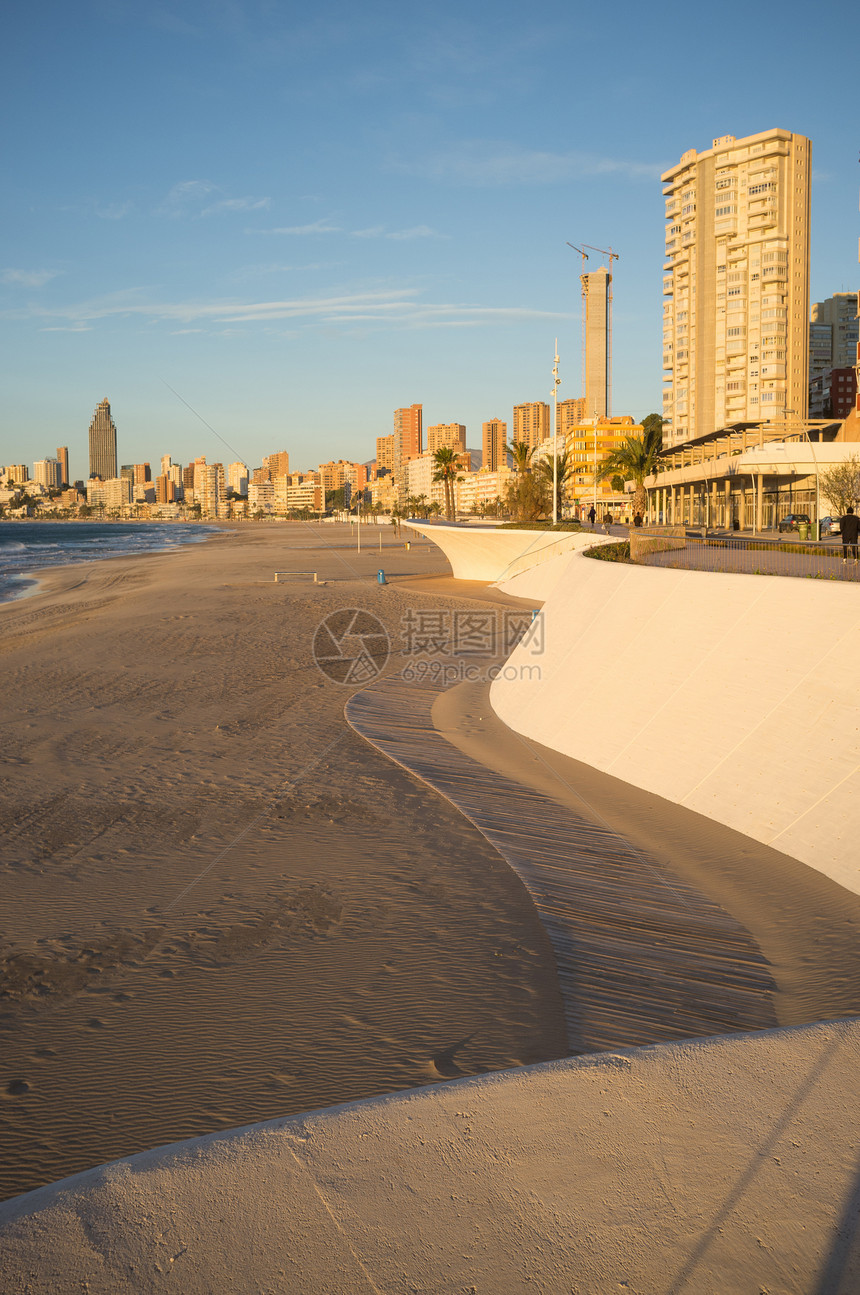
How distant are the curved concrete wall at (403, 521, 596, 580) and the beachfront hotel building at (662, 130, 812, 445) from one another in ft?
207

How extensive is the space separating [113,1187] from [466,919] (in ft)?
13.6

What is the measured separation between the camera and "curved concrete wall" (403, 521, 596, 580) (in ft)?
113

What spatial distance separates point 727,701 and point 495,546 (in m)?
28.2

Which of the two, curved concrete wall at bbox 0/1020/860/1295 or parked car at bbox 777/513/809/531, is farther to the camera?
parked car at bbox 777/513/809/531

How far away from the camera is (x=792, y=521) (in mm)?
48188

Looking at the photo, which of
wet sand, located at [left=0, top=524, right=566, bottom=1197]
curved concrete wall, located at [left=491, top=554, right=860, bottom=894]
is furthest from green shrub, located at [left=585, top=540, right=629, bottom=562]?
wet sand, located at [left=0, top=524, right=566, bottom=1197]

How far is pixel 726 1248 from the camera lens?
3480 millimetres

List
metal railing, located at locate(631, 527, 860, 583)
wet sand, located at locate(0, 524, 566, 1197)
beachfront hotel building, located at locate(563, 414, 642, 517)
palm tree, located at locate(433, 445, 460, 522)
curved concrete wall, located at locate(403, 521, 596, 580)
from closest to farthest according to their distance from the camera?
wet sand, located at locate(0, 524, 566, 1197) < metal railing, located at locate(631, 527, 860, 583) < curved concrete wall, located at locate(403, 521, 596, 580) < palm tree, located at locate(433, 445, 460, 522) < beachfront hotel building, located at locate(563, 414, 642, 517)

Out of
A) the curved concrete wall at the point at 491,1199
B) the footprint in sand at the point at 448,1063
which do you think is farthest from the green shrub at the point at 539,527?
the curved concrete wall at the point at 491,1199

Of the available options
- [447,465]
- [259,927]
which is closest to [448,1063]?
[259,927]

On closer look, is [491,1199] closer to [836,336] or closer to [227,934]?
[227,934]

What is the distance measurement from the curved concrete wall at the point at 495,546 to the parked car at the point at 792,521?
18.8 meters

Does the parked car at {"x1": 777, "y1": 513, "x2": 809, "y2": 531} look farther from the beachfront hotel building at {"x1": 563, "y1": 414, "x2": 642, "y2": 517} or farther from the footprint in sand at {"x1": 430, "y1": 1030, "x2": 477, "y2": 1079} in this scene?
the beachfront hotel building at {"x1": 563, "y1": 414, "x2": 642, "y2": 517}

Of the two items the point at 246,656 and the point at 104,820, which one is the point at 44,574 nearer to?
the point at 246,656
